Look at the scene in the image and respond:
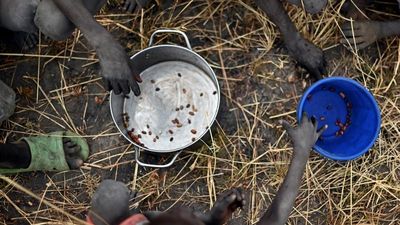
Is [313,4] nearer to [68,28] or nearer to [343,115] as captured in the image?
[343,115]

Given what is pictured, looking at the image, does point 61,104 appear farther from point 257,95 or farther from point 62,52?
point 257,95

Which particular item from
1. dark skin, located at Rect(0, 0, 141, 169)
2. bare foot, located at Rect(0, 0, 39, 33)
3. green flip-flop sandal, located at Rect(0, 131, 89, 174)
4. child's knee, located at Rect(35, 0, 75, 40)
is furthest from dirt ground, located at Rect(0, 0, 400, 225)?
child's knee, located at Rect(35, 0, 75, 40)

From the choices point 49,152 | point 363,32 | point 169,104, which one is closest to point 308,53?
point 363,32

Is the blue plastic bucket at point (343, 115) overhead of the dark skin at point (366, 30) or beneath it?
beneath

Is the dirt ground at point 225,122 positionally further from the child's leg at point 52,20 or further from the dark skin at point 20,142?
the child's leg at point 52,20

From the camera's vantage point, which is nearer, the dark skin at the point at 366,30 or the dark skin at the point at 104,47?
the dark skin at the point at 104,47

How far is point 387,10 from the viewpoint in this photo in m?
3.25

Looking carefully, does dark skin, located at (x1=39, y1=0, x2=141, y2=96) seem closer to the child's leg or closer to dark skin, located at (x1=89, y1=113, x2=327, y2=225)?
the child's leg

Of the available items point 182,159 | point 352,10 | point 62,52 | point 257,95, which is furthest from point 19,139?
point 352,10

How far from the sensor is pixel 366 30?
122 inches

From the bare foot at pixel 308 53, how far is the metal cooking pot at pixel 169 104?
16.1 inches

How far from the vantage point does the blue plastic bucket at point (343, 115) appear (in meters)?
2.91

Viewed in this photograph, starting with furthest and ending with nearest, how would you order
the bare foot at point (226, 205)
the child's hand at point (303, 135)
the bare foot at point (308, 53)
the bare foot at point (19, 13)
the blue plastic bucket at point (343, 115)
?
the bare foot at point (308, 53) < the blue plastic bucket at point (343, 115) < the bare foot at point (19, 13) < the child's hand at point (303, 135) < the bare foot at point (226, 205)

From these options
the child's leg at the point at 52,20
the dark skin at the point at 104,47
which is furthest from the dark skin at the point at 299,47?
the child's leg at the point at 52,20
